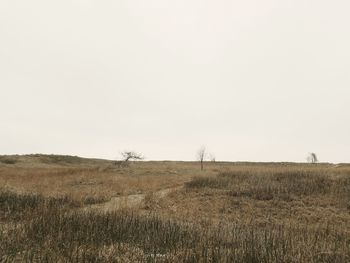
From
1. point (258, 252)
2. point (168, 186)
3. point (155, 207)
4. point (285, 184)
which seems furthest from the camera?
point (168, 186)

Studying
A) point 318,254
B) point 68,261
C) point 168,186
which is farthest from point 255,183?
point 68,261

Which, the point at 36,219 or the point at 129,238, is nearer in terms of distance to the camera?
the point at 129,238

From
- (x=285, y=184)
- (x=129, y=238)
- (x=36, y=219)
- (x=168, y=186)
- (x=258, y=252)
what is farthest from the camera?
(x=168, y=186)

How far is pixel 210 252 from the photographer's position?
5977 mm

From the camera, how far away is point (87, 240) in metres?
6.67

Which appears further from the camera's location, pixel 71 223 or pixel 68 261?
pixel 71 223

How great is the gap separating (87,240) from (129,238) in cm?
88

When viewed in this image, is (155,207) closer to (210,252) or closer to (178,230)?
(178,230)

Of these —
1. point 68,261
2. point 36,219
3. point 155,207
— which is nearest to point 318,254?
point 68,261

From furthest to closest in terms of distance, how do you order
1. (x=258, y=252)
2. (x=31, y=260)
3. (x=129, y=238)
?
(x=129, y=238)
(x=258, y=252)
(x=31, y=260)

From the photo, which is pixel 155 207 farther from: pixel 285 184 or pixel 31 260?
pixel 31 260

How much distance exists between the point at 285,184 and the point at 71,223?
1453 centimetres

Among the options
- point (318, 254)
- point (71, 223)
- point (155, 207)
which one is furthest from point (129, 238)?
point (155, 207)

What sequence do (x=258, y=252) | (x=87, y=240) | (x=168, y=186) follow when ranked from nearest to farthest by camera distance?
(x=258, y=252) → (x=87, y=240) → (x=168, y=186)
